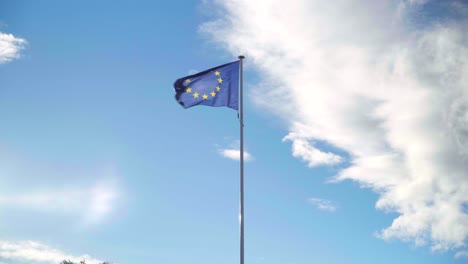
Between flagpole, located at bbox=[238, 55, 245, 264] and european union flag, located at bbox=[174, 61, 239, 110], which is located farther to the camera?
european union flag, located at bbox=[174, 61, 239, 110]

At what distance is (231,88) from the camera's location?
83.5 feet

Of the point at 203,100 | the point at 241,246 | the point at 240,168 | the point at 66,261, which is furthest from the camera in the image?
the point at 66,261

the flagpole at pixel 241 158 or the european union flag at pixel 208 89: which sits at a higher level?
the european union flag at pixel 208 89

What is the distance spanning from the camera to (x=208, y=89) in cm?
2511

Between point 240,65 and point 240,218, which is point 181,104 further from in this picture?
point 240,218

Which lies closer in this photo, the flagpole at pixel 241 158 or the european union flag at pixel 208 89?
→ the flagpole at pixel 241 158

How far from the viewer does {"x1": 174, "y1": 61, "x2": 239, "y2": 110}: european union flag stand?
987 inches

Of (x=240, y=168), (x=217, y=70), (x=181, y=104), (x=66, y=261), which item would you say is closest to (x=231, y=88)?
(x=217, y=70)

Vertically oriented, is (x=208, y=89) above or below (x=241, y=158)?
above

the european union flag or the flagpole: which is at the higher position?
the european union flag

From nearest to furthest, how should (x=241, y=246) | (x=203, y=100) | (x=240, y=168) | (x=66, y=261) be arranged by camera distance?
1. (x=241, y=246)
2. (x=240, y=168)
3. (x=203, y=100)
4. (x=66, y=261)

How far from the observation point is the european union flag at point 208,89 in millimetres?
25062

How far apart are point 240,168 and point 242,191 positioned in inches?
48.2

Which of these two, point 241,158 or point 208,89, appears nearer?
point 241,158
